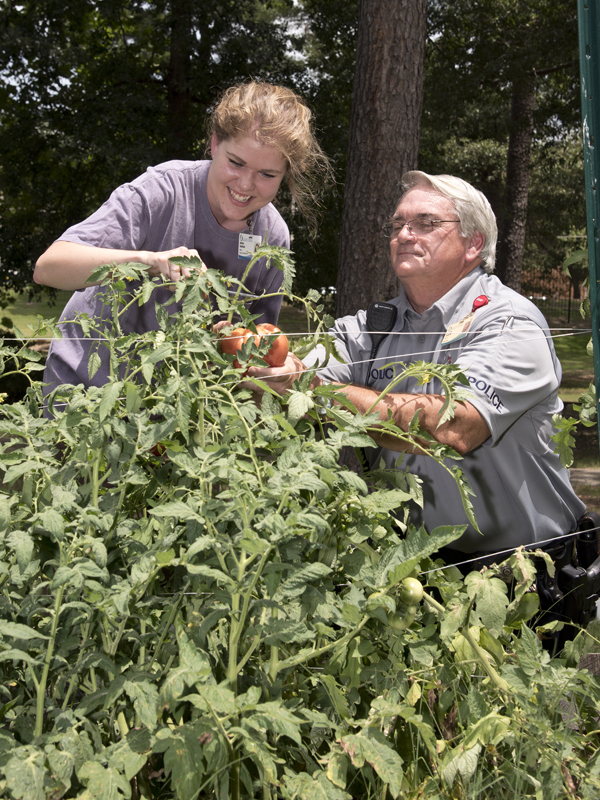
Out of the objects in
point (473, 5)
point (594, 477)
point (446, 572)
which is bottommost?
point (594, 477)

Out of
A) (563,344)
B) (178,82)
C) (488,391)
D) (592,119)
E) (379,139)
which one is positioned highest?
(178,82)

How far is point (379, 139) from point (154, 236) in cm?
267

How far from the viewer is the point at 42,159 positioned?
9.79 meters

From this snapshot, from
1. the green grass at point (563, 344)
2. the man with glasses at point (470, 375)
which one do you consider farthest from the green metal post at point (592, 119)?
the green grass at point (563, 344)

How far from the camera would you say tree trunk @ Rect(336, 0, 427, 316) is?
Result: 4.64 meters

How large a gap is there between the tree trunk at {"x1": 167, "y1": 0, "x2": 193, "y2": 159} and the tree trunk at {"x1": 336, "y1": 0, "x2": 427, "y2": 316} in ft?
15.3

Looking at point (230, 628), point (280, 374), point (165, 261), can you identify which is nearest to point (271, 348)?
A: point (280, 374)

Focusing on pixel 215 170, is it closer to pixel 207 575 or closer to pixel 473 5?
pixel 207 575

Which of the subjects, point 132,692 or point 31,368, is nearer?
point 132,692

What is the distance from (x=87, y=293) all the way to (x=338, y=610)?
57.2 inches

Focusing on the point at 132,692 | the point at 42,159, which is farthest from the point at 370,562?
the point at 42,159

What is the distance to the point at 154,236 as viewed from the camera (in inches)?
95.3

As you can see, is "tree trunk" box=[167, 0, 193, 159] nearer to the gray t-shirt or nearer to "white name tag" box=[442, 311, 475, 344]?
the gray t-shirt

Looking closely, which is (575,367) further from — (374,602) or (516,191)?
(374,602)
